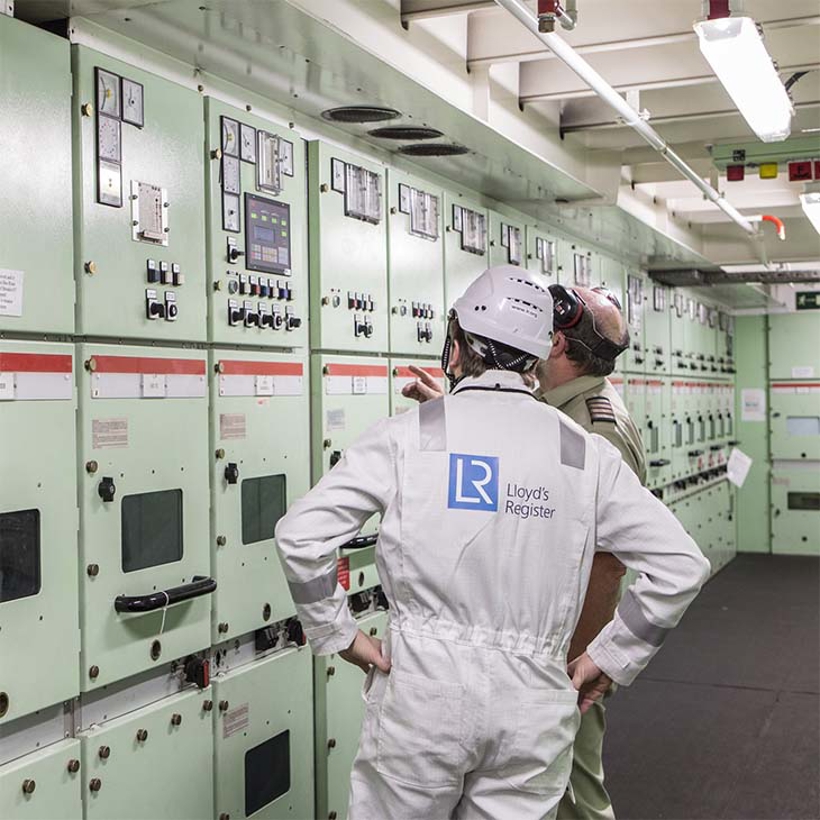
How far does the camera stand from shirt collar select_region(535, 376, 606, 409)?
10.8 feet

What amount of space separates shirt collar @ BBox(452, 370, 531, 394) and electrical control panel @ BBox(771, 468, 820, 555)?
1009 cm

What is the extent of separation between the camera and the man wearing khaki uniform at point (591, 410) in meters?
3.15

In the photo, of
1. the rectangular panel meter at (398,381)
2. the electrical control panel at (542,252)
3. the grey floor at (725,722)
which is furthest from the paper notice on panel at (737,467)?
the rectangular panel meter at (398,381)

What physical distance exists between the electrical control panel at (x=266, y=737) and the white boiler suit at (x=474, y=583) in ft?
4.12

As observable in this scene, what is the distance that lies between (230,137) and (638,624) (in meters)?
2.08

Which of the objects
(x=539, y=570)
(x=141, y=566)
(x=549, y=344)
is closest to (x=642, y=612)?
(x=539, y=570)

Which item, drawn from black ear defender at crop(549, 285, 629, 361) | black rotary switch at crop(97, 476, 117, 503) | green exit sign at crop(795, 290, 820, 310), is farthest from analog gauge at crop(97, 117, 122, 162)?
green exit sign at crop(795, 290, 820, 310)

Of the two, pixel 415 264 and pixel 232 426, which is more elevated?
pixel 415 264

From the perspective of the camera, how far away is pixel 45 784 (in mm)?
2756

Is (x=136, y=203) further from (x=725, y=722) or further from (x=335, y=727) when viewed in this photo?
(x=725, y=722)

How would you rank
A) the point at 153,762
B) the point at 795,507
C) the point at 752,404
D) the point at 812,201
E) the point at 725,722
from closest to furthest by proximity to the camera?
the point at 153,762 → the point at 812,201 → the point at 725,722 → the point at 795,507 → the point at 752,404

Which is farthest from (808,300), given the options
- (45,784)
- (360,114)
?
(45,784)

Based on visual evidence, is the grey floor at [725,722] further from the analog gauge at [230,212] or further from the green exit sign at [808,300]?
the green exit sign at [808,300]

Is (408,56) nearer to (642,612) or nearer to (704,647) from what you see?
(642,612)
